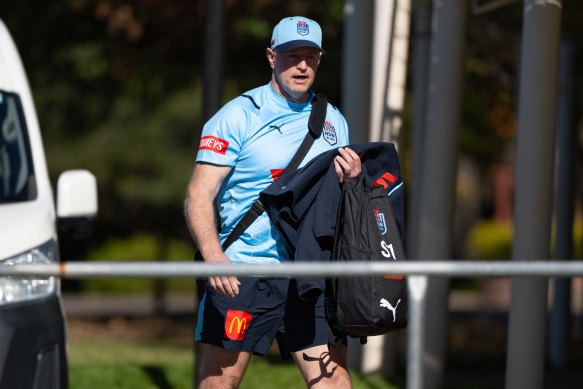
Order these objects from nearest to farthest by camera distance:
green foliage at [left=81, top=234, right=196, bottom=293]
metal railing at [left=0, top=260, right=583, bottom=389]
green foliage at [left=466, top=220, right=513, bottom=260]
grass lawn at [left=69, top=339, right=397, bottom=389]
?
metal railing at [left=0, top=260, right=583, bottom=389], grass lawn at [left=69, top=339, right=397, bottom=389], green foliage at [left=81, top=234, right=196, bottom=293], green foliage at [left=466, top=220, right=513, bottom=260]

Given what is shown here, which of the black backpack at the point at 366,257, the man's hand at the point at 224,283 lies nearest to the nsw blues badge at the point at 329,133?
the black backpack at the point at 366,257

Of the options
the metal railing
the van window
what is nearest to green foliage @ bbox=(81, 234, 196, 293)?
the van window

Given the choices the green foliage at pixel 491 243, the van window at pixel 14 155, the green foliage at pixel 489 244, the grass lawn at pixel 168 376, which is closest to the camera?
the van window at pixel 14 155

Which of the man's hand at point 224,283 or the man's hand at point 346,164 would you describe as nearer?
the man's hand at point 224,283

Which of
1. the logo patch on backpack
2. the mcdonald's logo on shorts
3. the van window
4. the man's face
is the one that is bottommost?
the mcdonald's logo on shorts

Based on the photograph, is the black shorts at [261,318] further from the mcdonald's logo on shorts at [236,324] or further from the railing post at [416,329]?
the railing post at [416,329]

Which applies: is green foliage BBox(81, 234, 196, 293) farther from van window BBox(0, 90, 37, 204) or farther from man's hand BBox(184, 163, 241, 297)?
man's hand BBox(184, 163, 241, 297)

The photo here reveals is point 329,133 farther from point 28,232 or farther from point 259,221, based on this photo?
point 28,232

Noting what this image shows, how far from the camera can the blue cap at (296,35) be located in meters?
3.92

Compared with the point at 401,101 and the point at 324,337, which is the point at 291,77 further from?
the point at 401,101

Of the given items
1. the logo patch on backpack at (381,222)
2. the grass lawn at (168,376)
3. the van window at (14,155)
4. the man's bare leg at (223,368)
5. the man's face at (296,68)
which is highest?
the man's face at (296,68)

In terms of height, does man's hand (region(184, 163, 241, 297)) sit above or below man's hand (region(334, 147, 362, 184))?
below

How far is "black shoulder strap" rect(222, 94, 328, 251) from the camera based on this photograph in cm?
396

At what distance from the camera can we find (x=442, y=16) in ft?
23.3
